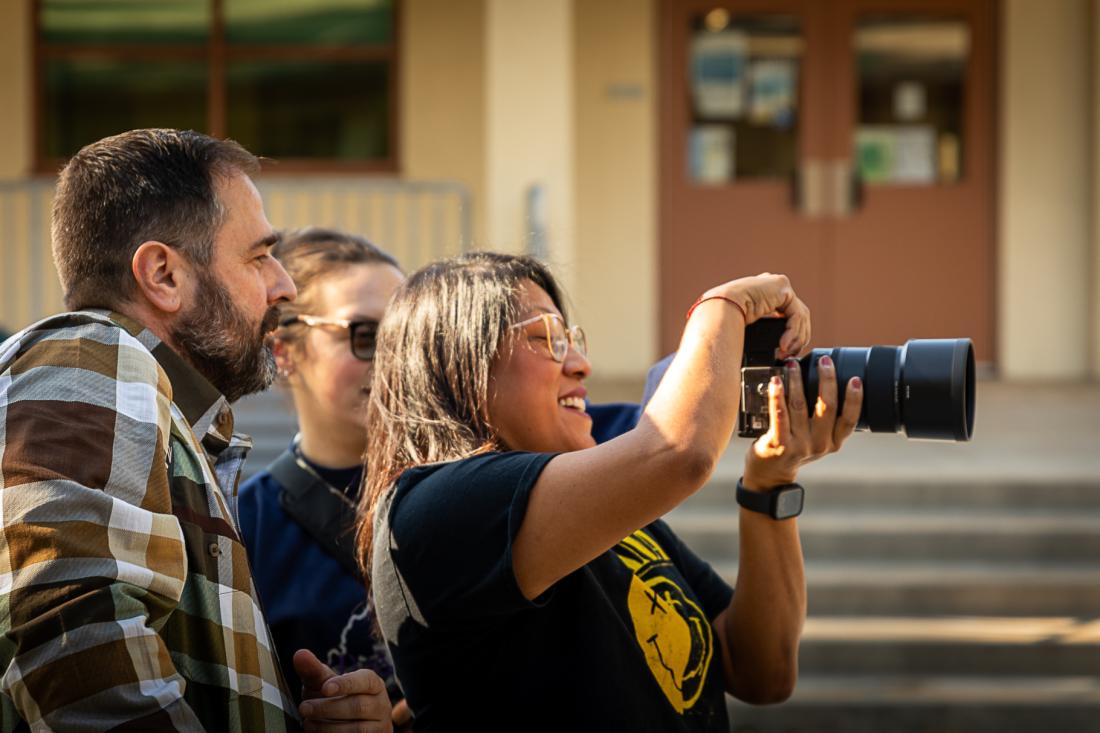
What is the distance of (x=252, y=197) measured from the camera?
1.75 meters

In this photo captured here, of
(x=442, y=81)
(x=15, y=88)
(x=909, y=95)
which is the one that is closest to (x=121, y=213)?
(x=442, y=81)

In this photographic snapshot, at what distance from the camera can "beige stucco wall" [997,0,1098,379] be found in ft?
27.9

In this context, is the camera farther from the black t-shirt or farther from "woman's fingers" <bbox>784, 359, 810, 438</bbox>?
the black t-shirt

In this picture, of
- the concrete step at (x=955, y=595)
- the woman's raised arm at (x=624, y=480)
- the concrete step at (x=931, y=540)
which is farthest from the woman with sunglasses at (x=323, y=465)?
the concrete step at (x=931, y=540)

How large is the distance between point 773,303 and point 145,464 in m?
0.91

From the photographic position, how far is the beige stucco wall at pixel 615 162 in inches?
331

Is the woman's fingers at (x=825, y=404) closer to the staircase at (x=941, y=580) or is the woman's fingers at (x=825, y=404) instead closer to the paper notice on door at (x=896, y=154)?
the staircase at (x=941, y=580)

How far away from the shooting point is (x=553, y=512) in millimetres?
1600

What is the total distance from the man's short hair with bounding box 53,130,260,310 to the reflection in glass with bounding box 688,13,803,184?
707cm

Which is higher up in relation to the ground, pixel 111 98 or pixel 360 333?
pixel 111 98

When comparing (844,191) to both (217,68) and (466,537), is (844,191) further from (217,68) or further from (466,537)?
(466,537)

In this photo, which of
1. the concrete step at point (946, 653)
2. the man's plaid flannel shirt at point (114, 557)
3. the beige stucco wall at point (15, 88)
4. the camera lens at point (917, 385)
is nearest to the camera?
the man's plaid flannel shirt at point (114, 557)

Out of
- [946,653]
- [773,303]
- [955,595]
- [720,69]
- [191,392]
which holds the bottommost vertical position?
[946,653]

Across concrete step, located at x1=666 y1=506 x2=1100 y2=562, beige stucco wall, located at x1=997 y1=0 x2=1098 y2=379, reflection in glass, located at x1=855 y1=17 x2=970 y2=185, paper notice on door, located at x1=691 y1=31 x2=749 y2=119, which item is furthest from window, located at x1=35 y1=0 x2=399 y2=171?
concrete step, located at x1=666 y1=506 x2=1100 y2=562
